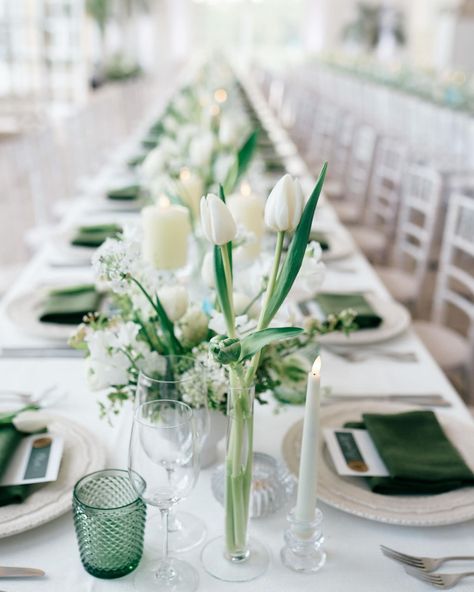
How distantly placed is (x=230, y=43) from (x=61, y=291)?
20.9m

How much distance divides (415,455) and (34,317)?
3.07ft

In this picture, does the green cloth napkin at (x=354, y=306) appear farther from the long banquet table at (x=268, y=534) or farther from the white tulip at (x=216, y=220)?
the white tulip at (x=216, y=220)

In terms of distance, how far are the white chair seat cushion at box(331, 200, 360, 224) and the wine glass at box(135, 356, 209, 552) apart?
3062 mm

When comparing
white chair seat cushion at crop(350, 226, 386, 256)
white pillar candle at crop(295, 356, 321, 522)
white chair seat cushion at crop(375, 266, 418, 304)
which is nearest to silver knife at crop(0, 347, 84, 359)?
white pillar candle at crop(295, 356, 321, 522)

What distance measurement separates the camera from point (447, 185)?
170 inches

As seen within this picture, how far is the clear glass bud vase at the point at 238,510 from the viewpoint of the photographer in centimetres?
85

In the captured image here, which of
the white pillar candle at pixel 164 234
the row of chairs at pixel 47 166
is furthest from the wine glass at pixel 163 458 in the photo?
the row of chairs at pixel 47 166

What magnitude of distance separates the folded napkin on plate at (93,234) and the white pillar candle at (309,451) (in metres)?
1.42

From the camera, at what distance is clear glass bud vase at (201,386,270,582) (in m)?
0.85

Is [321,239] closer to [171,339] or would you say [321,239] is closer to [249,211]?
[249,211]

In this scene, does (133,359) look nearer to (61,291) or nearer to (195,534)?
(195,534)

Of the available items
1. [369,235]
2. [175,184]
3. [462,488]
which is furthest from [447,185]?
[462,488]

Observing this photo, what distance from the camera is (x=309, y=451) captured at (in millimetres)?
866

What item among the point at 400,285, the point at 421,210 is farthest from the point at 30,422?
the point at 421,210
